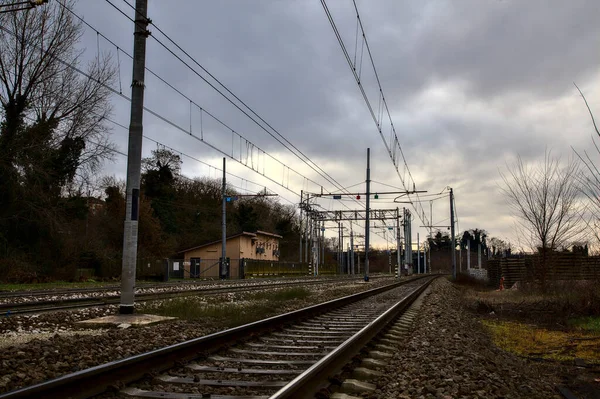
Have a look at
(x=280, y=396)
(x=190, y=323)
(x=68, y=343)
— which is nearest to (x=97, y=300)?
(x=190, y=323)

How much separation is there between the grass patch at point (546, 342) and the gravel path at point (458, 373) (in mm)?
1103

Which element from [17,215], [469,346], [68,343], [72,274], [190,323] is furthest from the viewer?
[72,274]

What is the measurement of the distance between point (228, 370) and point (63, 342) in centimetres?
312

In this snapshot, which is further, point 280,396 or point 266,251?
point 266,251

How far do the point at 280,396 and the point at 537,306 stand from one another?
1654cm

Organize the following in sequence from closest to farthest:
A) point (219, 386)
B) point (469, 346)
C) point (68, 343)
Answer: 1. point (219, 386)
2. point (68, 343)
3. point (469, 346)

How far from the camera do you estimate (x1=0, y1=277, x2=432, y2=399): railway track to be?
5.09 m

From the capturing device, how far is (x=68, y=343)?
7.92 meters

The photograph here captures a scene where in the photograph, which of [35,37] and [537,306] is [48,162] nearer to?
[35,37]

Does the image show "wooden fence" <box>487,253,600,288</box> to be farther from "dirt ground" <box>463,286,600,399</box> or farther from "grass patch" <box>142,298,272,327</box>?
"grass patch" <box>142,298,272,327</box>

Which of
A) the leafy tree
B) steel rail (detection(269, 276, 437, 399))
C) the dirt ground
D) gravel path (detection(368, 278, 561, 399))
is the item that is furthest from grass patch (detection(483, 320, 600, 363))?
the leafy tree

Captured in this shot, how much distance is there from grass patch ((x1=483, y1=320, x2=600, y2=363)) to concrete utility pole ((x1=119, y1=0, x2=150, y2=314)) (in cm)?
812

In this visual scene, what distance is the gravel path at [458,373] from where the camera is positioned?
18.9 ft

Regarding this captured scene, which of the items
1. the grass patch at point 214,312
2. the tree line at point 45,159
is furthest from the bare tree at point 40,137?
the grass patch at point 214,312
